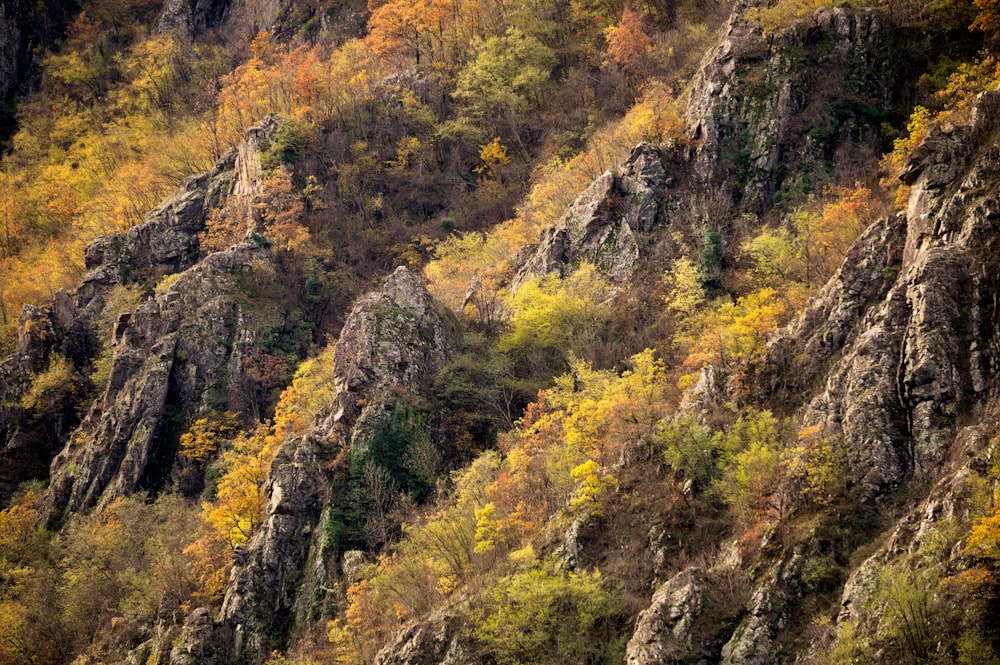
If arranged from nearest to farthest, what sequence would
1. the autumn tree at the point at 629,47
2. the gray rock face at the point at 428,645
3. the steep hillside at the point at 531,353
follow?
1. the steep hillside at the point at 531,353
2. the gray rock face at the point at 428,645
3. the autumn tree at the point at 629,47

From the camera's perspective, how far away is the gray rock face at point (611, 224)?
5384cm

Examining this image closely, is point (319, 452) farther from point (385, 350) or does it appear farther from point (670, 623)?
point (670, 623)

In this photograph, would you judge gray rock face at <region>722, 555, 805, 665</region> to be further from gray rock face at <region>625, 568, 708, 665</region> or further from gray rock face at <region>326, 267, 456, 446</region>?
gray rock face at <region>326, 267, 456, 446</region>

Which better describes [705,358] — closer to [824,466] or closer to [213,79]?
[824,466]

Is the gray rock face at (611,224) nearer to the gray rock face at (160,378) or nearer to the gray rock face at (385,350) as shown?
the gray rock face at (385,350)

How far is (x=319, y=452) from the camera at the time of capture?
45.3 m

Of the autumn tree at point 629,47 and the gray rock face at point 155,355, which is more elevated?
the autumn tree at point 629,47

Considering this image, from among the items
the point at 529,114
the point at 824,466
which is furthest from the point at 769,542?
the point at 529,114

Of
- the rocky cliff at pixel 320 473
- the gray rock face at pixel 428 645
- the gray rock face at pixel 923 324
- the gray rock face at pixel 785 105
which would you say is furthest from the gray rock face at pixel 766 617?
the gray rock face at pixel 785 105

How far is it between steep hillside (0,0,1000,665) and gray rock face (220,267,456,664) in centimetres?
21

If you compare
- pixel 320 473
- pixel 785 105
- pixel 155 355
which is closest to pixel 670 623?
pixel 320 473

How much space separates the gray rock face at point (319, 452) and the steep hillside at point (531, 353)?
0.21 metres

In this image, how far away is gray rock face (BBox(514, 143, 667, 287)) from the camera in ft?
177

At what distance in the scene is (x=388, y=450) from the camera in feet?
150
